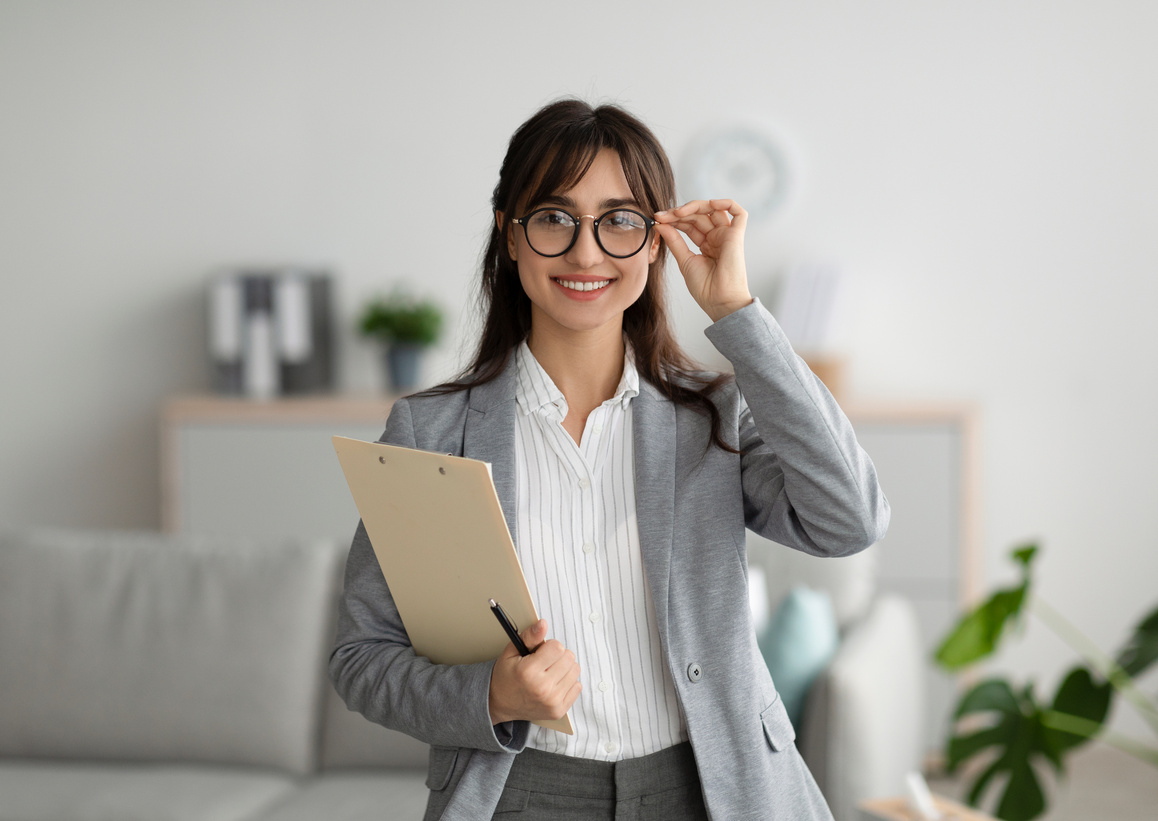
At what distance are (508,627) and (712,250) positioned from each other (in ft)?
1.48

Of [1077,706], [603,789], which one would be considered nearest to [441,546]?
[603,789]

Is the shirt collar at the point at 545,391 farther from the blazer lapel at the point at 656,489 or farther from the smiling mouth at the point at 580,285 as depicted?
the smiling mouth at the point at 580,285

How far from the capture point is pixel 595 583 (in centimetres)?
117

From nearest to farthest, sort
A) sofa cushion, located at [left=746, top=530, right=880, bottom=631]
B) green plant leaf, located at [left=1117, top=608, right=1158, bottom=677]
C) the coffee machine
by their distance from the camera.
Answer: green plant leaf, located at [left=1117, top=608, right=1158, bottom=677] → sofa cushion, located at [left=746, top=530, right=880, bottom=631] → the coffee machine

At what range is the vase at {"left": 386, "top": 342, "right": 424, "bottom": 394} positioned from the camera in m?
3.81

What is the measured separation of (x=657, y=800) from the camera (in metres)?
1.14

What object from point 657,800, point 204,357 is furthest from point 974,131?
point 657,800

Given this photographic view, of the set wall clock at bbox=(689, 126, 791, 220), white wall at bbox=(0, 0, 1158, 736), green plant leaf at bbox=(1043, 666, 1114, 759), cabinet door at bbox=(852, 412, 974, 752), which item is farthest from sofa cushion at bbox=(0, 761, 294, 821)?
wall clock at bbox=(689, 126, 791, 220)

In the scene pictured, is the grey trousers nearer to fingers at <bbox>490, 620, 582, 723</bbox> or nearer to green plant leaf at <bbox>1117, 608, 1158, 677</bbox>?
fingers at <bbox>490, 620, 582, 723</bbox>

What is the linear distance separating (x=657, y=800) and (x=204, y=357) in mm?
3366

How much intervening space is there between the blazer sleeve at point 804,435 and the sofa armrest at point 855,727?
3.89 feet

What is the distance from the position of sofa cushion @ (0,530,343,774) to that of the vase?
133 cm

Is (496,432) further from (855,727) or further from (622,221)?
(855,727)

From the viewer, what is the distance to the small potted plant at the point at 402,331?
12.3ft
